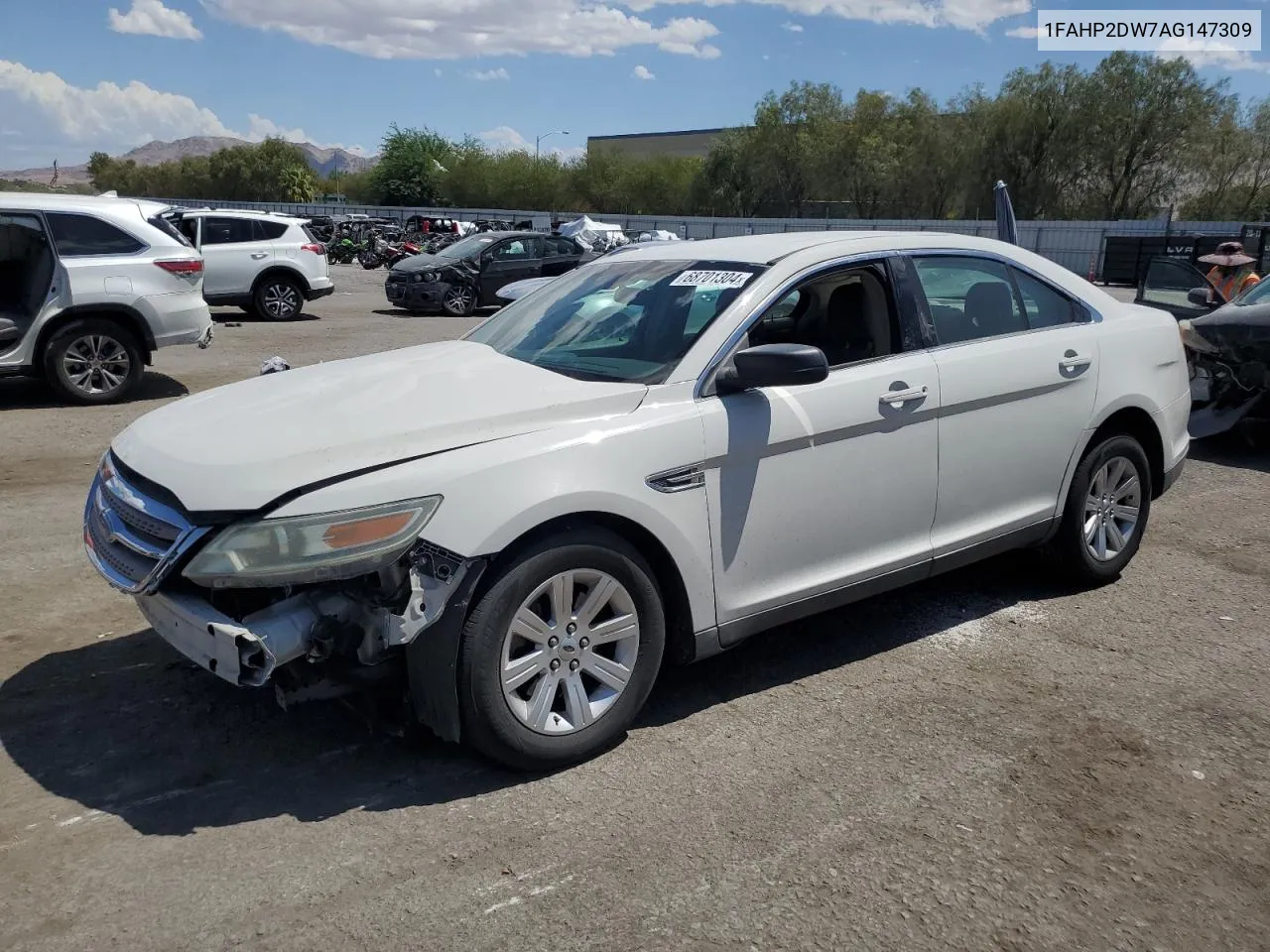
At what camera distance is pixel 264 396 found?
13.1ft

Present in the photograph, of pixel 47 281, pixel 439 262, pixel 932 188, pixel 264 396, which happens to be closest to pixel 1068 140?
pixel 932 188

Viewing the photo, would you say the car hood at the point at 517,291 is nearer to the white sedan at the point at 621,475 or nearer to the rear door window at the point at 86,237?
the white sedan at the point at 621,475

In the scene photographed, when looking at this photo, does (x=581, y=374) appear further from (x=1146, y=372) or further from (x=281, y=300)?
(x=281, y=300)

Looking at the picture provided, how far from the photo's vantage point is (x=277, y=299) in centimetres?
1811

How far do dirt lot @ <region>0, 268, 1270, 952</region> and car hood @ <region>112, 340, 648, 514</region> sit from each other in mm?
976

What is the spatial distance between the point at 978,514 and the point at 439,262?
17.0 m

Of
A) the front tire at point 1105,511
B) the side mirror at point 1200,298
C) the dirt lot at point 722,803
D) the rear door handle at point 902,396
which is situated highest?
the side mirror at point 1200,298

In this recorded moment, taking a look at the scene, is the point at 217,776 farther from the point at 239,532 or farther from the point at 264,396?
the point at 264,396

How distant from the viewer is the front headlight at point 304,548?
10.2 ft

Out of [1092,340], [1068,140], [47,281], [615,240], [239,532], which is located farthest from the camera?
[1068,140]

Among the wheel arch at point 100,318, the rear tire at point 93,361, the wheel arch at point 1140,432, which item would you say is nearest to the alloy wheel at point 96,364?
the rear tire at point 93,361

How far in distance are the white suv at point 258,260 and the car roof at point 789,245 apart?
14070 mm

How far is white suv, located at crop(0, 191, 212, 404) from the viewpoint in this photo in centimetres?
960

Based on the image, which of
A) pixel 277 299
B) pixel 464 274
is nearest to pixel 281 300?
pixel 277 299
